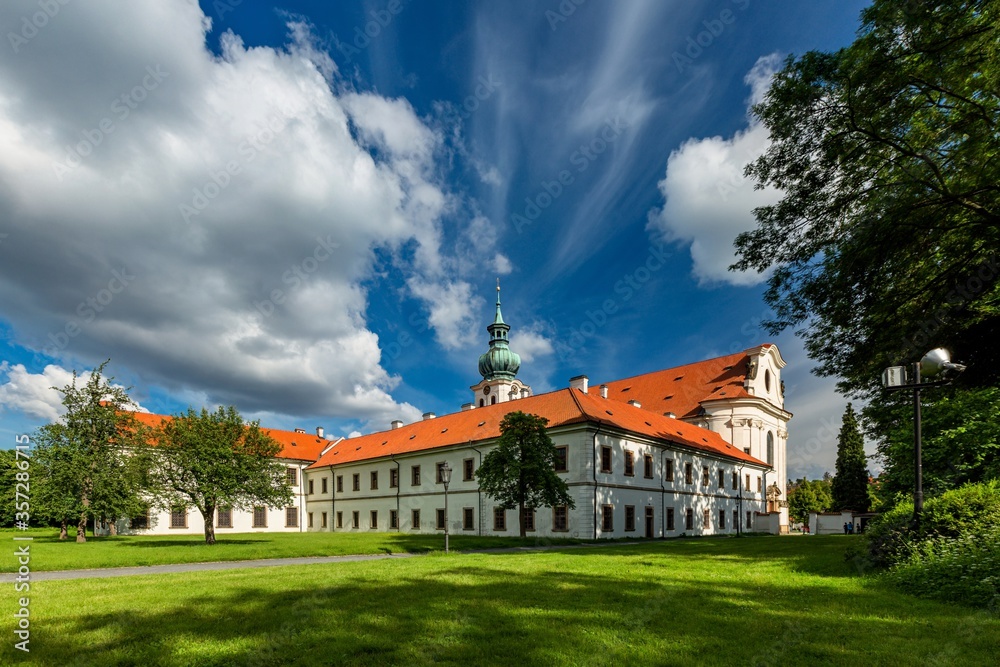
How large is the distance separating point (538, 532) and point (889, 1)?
97.2ft

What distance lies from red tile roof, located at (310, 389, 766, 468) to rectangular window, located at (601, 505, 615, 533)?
481 centimetres

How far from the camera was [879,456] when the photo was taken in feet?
103

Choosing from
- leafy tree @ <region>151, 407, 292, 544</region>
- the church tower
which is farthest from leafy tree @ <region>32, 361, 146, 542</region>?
the church tower

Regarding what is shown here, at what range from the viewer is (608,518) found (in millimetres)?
32844

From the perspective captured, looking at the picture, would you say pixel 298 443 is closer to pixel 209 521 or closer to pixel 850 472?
pixel 209 521

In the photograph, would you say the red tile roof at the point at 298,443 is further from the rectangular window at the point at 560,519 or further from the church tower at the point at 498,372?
the rectangular window at the point at 560,519

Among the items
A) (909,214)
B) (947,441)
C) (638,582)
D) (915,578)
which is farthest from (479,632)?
(947,441)

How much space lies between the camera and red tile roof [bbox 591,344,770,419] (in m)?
54.1

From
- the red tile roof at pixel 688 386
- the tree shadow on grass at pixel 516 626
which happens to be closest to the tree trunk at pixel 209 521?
the tree shadow on grass at pixel 516 626

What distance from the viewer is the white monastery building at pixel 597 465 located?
3341 cm

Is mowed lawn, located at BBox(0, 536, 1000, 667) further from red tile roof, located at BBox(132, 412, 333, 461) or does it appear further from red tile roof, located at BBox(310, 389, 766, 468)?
red tile roof, located at BBox(132, 412, 333, 461)

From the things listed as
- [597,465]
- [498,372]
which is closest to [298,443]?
[498,372]

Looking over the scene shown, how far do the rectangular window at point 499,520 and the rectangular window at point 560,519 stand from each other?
150 inches

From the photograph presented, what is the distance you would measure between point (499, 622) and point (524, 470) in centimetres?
2015
